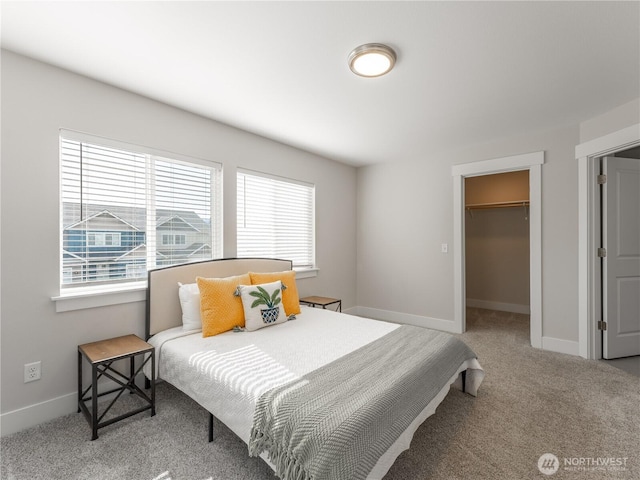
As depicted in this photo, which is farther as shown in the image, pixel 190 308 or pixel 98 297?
pixel 190 308

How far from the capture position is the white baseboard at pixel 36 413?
1923 millimetres

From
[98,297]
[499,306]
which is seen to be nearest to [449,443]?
[98,297]

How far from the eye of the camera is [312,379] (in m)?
1.65

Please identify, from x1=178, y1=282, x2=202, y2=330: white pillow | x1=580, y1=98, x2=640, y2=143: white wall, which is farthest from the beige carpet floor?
x1=580, y1=98, x2=640, y2=143: white wall

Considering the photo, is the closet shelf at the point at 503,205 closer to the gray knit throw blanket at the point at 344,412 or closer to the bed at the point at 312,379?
the bed at the point at 312,379

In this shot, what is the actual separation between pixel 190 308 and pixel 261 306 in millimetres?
580

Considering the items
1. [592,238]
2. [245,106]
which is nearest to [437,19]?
[245,106]

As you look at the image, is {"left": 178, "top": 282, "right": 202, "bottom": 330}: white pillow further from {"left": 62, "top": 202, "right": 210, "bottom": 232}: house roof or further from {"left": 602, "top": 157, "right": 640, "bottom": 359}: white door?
{"left": 602, "top": 157, "right": 640, "bottom": 359}: white door

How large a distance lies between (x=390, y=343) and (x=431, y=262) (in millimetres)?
2336

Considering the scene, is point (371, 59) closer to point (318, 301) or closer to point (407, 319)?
point (318, 301)

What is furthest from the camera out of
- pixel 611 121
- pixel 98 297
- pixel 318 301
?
pixel 318 301

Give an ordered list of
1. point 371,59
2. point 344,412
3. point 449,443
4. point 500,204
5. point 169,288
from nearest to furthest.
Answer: point 344,412 < point 449,443 < point 371,59 < point 169,288 < point 500,204

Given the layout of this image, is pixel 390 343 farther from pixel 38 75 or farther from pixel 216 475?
pixel 38 75

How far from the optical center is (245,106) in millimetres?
2740
